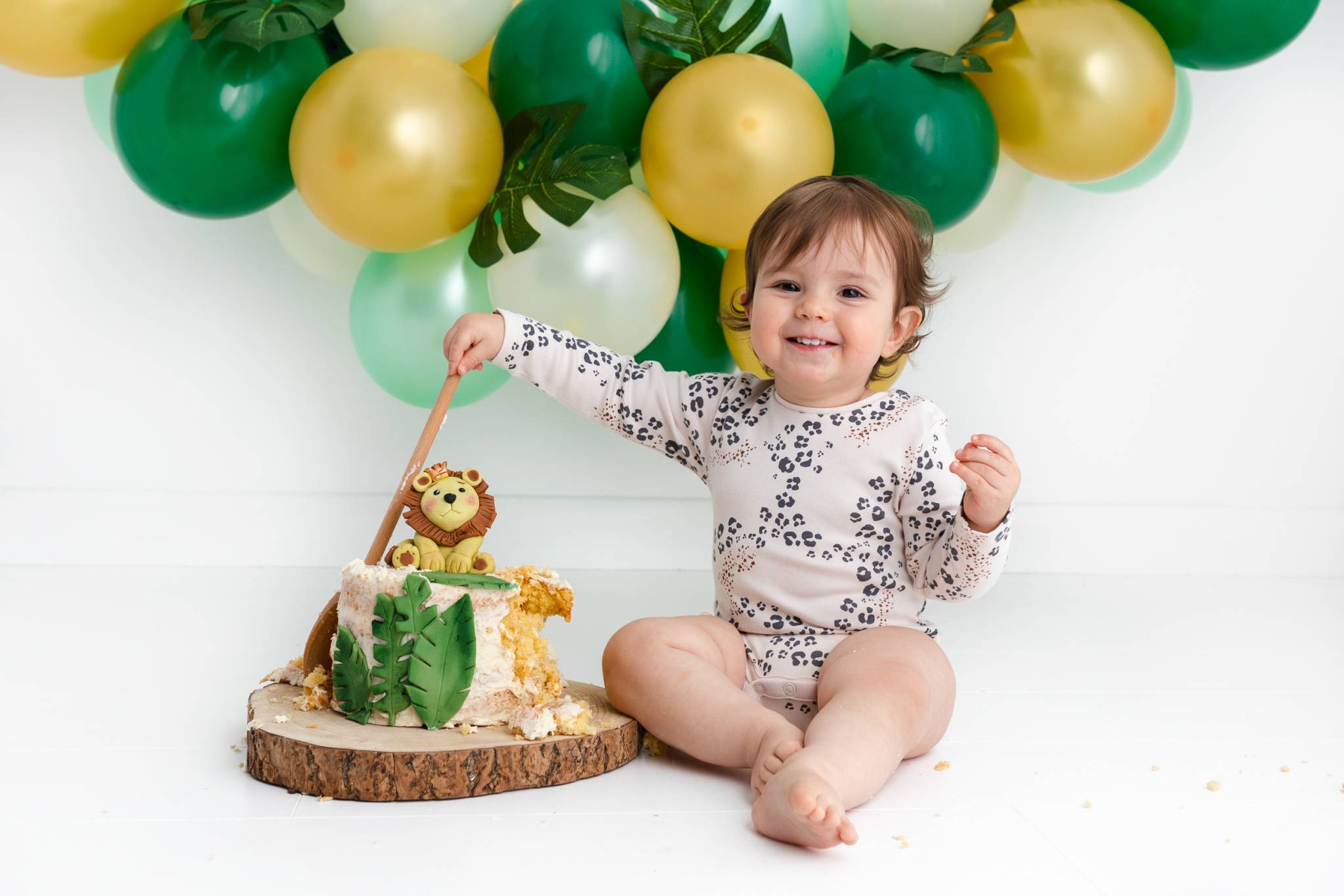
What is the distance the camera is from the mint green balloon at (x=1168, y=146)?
1.59m

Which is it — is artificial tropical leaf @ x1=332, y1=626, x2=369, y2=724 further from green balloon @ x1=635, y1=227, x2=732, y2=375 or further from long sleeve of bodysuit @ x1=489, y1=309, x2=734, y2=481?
green balloon @ x1=635, y1=227, x2=732, y2=375

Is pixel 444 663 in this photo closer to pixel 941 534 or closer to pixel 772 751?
pixel 772 751

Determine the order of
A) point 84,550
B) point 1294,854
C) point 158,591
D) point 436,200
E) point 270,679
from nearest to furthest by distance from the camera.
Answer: point 1294,854, point 270,679, point 436,200, point 158,591, point 84,550

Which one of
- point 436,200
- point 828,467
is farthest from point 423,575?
point 436,200

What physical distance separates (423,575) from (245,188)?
0.61 metres

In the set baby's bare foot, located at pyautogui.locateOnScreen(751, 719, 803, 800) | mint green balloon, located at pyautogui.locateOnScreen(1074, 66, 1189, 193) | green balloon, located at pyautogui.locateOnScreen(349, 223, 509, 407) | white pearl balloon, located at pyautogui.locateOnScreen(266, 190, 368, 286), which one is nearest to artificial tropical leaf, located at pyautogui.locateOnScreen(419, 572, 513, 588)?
baby's bare foot, located at pyautogui.locateOnScreen(751, 719, 803, 800)

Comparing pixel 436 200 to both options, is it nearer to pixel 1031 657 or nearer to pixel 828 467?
pixel 828 467

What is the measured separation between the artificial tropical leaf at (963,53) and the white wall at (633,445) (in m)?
0.49

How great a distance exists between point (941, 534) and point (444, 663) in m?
0.44

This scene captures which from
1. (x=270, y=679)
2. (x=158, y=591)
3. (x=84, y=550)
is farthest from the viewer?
(x=84, y=550)

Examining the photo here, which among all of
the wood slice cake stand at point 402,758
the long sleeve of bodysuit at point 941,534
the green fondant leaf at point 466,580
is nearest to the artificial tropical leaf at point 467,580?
the green fondant leaf at point 466,580

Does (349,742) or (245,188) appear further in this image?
(245,188)

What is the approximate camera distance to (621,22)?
50.7 inches

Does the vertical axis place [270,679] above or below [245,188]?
below
